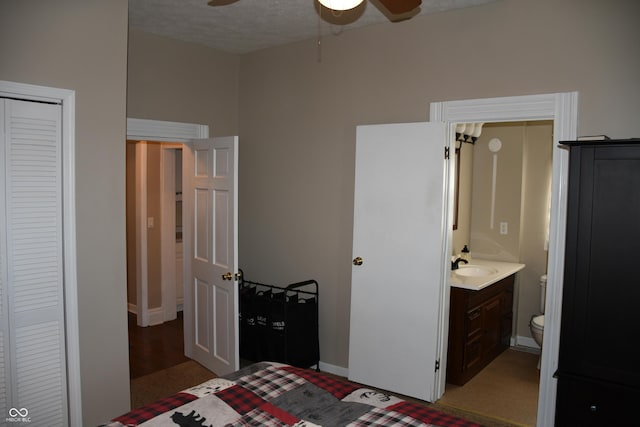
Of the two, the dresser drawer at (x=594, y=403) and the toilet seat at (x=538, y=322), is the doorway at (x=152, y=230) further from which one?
the dresser drawer at (x=594, y=403)

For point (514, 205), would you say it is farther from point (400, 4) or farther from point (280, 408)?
point (280, 408)

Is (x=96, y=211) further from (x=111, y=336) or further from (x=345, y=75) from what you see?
(x=345, y=75)

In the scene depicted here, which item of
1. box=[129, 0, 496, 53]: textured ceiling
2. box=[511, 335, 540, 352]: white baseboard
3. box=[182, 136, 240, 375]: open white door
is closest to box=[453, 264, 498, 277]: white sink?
box=[511, 335, 540, 352]: white baseboard

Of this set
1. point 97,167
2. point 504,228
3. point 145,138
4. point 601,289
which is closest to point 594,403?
point 601,289

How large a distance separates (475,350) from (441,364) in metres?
0.59

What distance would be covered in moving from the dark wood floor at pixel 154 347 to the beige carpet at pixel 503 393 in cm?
236

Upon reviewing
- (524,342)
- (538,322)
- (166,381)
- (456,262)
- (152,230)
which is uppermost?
(152,230)

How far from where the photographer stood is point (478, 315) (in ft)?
13.0

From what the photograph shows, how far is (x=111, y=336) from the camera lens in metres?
2.95

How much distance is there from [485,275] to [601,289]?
1938 millimetres

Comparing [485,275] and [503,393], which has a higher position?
[485,275]

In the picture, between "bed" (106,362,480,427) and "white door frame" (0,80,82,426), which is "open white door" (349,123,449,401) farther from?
"white door frame" (0,80,82,426)

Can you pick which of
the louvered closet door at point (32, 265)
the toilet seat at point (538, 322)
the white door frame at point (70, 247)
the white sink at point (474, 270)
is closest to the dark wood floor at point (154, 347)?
the white door frame at point (70, 247)

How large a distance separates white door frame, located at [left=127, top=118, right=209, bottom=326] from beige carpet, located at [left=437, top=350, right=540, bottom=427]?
9.75ft
